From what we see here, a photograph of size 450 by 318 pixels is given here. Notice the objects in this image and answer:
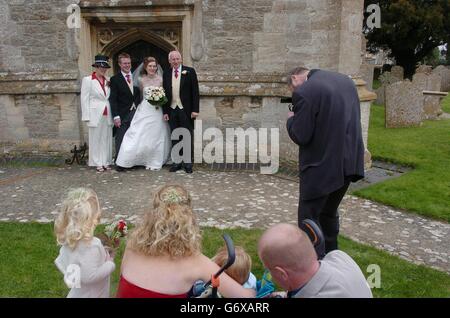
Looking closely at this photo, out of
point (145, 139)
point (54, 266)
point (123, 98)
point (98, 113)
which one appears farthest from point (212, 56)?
point (54, 266)

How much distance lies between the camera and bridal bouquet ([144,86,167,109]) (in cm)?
691

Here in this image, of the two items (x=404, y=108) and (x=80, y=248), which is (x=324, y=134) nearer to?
(x=80, y=248)

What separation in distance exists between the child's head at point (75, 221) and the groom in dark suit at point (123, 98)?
468 centimetres

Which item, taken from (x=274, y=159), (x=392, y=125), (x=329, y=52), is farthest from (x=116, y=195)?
(x=392, y=125)

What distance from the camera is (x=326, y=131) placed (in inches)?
132

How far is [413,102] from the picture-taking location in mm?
10805

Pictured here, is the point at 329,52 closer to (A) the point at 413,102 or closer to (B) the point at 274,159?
(B) the point at 274,159

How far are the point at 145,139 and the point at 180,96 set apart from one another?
0.92 meters

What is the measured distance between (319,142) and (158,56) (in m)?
5.62

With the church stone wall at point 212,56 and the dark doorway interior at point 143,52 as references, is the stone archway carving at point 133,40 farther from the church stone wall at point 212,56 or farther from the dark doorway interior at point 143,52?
the church stone wall at point 212,56

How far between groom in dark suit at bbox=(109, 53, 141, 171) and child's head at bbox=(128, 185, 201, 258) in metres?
5.01

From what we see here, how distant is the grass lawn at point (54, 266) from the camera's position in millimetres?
3533

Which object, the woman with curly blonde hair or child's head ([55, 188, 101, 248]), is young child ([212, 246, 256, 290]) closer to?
the woman with curly blonde hair

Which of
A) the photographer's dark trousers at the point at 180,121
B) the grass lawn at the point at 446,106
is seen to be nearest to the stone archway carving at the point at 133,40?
the photographer's dark trousers at the point at 180,121
